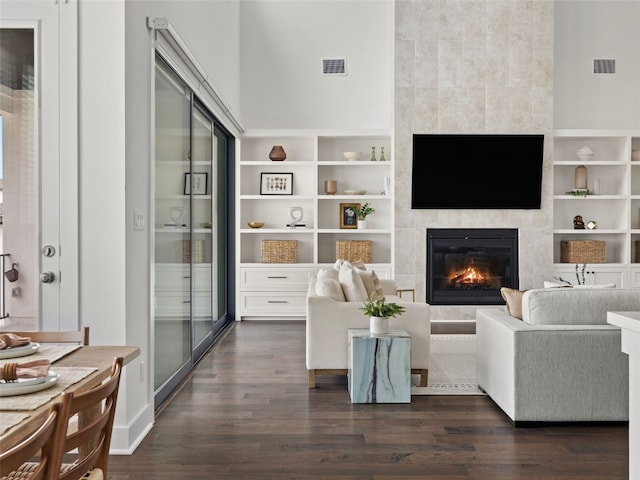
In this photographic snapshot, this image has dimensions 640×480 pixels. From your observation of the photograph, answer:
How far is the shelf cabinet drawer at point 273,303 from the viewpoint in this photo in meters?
7.53

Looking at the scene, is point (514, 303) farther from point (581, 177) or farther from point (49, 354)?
point (581, 177)

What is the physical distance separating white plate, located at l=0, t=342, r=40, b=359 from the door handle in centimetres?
98

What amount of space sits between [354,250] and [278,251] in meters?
1.02

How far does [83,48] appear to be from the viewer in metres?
3.06

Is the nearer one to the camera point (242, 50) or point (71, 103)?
point (71, 103)

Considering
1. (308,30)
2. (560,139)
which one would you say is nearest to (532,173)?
(560,139)

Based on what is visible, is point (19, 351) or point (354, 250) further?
point (354, 250)

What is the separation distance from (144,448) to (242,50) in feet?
19.6

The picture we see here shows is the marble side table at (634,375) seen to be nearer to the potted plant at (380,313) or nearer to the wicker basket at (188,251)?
the potted plant at (380,313)

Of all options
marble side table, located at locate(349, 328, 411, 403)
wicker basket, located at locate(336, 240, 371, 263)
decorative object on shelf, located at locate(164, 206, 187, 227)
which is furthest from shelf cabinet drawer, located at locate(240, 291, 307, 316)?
marble side table, located at locate(349, 328, 411, 403)

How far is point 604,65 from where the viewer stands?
7.75 metres

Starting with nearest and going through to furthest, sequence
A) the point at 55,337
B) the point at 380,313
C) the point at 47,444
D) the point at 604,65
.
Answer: the point at 47,444 → the point at 55,337 → the point at 380,313 → the point at 604,65

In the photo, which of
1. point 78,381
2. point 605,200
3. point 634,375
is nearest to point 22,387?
point 78,381

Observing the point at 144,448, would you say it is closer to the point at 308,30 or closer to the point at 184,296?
the point at 184,296
